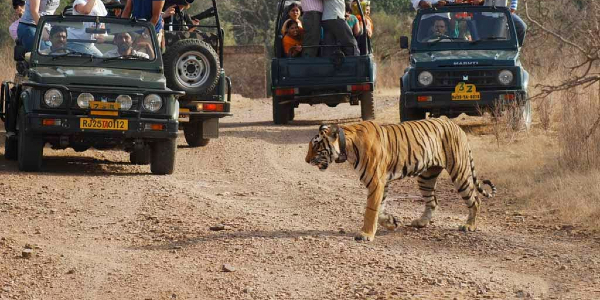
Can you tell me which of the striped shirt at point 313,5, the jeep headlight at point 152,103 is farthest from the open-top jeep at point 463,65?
the jeep headlight at point 152,103

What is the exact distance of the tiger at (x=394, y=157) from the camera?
320 inches

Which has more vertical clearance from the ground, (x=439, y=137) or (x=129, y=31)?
(x=129, y=31)

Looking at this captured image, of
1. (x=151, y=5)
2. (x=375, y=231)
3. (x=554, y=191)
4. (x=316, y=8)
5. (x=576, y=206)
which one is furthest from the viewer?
(x=316, y=8)

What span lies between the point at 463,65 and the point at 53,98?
6185 millimetres

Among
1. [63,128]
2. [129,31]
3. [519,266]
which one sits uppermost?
[129,31]

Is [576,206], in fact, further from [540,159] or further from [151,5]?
[151,5]

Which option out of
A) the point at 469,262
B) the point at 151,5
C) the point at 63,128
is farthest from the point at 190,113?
the point at 469,262

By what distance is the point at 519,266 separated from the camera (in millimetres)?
7488

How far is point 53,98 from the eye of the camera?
36.1 ft

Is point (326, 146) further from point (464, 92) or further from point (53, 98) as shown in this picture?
point (464, 92)

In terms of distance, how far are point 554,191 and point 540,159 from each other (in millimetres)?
2168

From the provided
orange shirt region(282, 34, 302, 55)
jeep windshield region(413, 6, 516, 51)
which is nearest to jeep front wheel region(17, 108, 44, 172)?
jeep windshield region(413, 6, 516, 51)

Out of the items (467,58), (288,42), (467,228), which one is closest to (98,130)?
(467,228)

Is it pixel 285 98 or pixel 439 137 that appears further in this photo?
pixel 285 98
